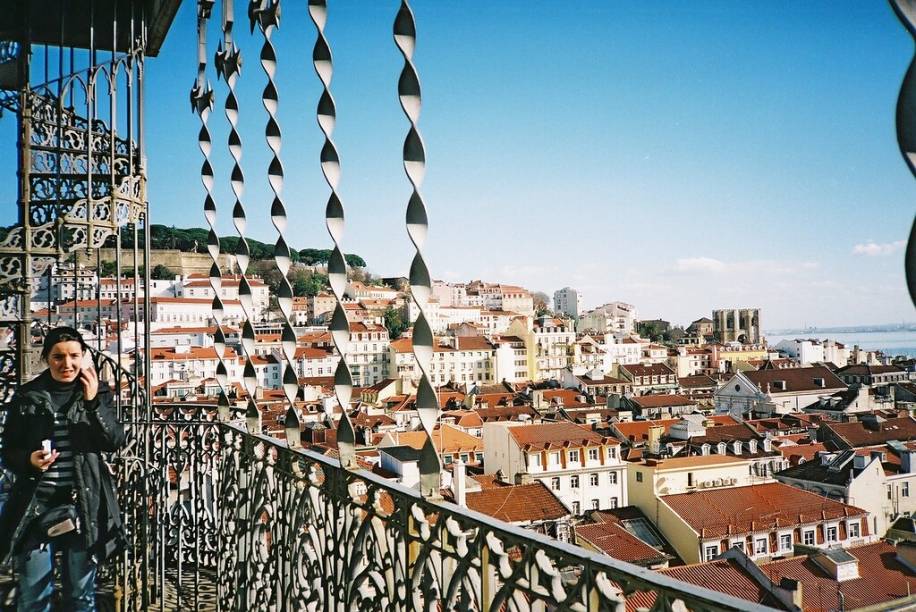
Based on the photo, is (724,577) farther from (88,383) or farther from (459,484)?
(88,383)

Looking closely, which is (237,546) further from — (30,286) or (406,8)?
(30,286)

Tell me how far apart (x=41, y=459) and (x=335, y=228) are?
111 cm

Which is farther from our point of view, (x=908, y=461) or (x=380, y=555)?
(x=908, y=461)

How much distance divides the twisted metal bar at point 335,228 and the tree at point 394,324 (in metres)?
51.9

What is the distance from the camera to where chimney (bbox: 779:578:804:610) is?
867cm

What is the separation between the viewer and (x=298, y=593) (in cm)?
169

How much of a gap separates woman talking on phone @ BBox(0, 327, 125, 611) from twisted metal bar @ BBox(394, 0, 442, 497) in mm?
1178

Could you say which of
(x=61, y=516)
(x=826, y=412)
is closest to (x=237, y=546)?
(x=61, y=516)

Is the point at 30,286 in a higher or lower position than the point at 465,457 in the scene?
higher

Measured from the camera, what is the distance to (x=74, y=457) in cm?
199

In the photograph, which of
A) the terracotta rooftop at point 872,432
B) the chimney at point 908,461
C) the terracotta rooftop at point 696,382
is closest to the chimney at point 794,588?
the chimney at point 908,461

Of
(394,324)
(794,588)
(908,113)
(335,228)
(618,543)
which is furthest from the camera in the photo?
(394,324)

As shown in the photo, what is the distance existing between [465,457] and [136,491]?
17.7 meters

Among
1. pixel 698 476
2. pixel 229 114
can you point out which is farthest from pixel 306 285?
pixel 229 114
